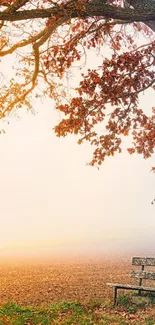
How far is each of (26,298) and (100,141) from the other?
526 cm

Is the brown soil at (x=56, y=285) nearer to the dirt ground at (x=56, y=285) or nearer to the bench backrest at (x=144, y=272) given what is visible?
the dirt ground at (x=56, y=285)

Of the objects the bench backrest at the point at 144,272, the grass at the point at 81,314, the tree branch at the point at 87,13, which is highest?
the tree branch at the point at 87,13

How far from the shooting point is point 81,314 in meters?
8.70

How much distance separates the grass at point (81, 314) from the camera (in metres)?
8.00

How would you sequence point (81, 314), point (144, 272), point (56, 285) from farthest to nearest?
point (56, 285) < point (144, 272) < point (81, 314)

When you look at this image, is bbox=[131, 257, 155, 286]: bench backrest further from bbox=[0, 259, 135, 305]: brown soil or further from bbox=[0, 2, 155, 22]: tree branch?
bbox=[0, 2, 155, 22]: tree branch

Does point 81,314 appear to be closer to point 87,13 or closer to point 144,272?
point 144,272

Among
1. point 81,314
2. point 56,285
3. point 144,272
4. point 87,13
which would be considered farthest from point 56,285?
point 87,13

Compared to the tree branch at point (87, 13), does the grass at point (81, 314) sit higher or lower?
lower

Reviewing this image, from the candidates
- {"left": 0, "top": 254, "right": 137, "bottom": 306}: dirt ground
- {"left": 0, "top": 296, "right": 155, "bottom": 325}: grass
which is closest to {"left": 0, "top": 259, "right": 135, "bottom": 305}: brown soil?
{"left": 0, "top": 254, "right": 137, "bottom": 306}: dirt ground

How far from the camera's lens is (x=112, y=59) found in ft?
29.9

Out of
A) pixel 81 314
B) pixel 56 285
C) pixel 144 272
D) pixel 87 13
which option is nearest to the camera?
pixel 87 13

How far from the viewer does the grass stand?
7996 mm

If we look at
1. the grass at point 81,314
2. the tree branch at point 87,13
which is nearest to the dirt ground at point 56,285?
the grass at point 81,314
